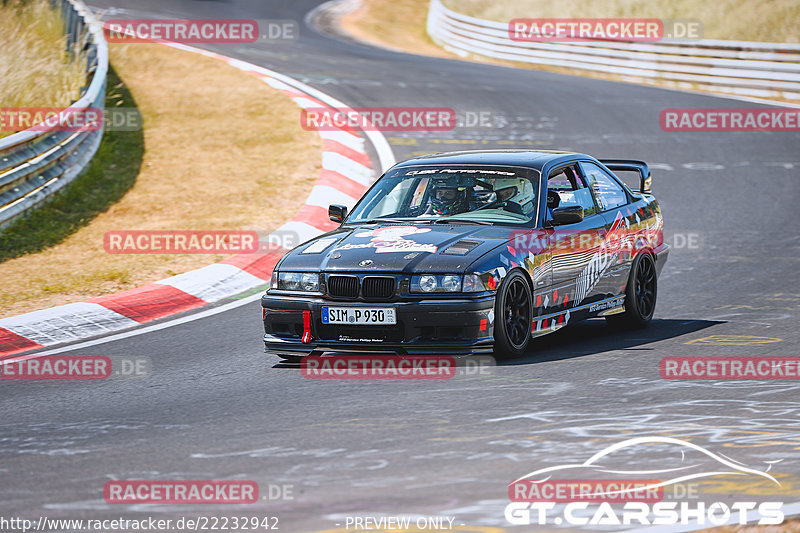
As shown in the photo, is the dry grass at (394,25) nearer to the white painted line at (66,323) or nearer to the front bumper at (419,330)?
the white painted line at (66,323)

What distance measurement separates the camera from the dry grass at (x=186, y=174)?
10625 mm

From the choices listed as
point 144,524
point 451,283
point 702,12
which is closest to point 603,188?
point 451,283

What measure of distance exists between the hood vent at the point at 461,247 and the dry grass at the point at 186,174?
3.71 metres

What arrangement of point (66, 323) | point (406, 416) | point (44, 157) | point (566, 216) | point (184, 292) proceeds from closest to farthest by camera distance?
point (406, 416), point (566, 216), point (66, 323), point (184, 292), point (44, 157)

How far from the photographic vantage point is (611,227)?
9.08m

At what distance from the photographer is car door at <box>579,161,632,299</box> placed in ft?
29.4

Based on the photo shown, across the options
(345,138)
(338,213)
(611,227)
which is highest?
(345,138)

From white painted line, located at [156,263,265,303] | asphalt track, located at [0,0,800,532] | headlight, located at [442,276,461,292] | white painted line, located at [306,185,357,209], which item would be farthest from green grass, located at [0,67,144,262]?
headlight, located at [442,276,461,292]

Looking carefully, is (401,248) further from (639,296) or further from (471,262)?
(639,296)

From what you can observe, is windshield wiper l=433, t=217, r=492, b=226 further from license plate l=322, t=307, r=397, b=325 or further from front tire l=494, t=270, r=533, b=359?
license plate l=322, t=307, r=397, b=325

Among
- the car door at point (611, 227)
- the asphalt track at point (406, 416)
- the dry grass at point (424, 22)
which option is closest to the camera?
the asphalt track at point (406, 416)

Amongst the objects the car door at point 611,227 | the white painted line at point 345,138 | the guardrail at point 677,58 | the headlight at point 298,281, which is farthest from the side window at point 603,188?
the guardrail at point 677,58

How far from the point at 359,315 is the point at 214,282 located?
10.7ft

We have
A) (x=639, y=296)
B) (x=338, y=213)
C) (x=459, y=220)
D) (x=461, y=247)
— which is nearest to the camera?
(x=461, y=247)
